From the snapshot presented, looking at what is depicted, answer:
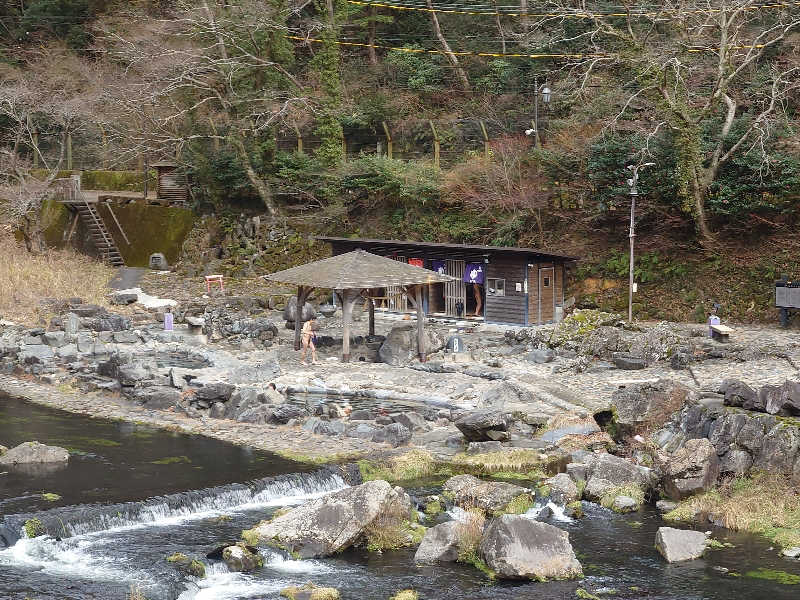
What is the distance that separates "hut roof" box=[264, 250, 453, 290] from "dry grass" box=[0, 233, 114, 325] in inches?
525

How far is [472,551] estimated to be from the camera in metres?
18.8

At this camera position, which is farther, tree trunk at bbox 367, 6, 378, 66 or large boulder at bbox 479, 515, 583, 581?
tree trunk at bbox 367, 6, 378, 66

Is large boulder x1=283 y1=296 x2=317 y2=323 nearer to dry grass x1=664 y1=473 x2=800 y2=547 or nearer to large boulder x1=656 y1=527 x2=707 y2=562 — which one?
dry grass x1=664 y1=473 x2=800 y2=547

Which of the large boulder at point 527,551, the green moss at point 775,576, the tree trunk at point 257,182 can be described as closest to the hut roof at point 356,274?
the large boulder at point 527,551

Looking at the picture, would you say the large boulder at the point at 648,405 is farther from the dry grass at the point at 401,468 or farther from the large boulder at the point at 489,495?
the dry grass at the point at 401,468

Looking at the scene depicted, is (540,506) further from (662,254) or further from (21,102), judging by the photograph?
(21,102)

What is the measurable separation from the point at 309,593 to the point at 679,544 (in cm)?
707

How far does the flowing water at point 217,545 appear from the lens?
1731cm

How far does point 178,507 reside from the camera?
69.6 ft

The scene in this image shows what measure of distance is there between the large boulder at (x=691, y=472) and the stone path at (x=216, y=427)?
7.37 meters

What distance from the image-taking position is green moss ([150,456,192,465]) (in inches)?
966

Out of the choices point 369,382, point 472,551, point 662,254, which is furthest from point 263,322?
point 472,551

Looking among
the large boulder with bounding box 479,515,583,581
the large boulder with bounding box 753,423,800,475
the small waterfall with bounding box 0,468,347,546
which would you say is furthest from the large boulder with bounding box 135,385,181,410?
the large boulder with bounding box 753,423,800,475

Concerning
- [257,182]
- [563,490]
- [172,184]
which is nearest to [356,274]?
[563,490]
